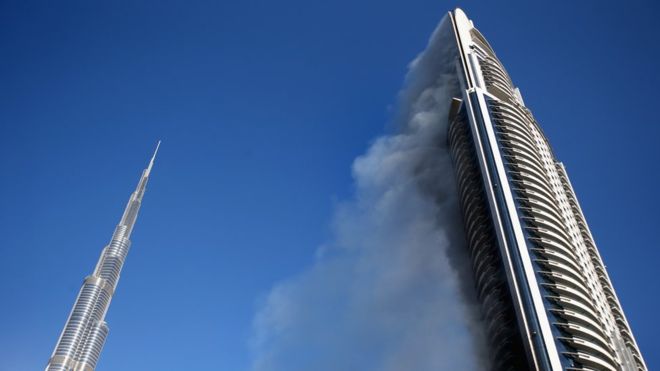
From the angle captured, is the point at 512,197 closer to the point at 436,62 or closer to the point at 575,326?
the point at 575,326

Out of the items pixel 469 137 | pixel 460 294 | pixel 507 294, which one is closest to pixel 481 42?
pixel 469 137

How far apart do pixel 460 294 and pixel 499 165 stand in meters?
22.0

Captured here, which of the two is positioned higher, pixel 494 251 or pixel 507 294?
pixel 494 251

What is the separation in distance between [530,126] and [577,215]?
18391mm

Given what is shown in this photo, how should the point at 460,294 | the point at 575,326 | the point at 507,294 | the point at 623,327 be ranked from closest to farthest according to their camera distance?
1. the point at 575,326
2. the point at 507,294
3. the point at 623,327
4. the point at 460,294

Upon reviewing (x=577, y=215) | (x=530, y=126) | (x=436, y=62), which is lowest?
(x=577, y=215)

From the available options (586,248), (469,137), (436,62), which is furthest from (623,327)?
(436,62)

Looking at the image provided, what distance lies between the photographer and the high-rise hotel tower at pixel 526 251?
210ft

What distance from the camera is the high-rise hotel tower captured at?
6397cm

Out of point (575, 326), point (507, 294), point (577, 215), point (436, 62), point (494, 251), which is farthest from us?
point (436, 62)

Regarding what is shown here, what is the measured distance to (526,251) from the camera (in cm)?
6988

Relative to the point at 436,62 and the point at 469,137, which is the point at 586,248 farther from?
the point at 436,62

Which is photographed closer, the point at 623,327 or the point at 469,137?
the point at 623,327

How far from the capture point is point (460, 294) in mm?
88250
